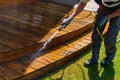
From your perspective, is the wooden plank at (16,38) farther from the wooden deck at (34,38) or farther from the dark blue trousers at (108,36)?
the dark blue trousers at (108,36)

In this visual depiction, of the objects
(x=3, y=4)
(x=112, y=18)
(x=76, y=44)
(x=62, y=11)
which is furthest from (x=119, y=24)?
(x=3, y=4)

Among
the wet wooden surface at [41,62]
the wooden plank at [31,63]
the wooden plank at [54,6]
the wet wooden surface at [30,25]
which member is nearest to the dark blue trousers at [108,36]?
the wet wooden surface at [41,62]

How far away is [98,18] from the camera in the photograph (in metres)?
4.92

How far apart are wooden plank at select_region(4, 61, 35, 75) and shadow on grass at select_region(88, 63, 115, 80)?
3.55ft

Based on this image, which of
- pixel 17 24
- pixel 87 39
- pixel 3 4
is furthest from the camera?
pixel 3 4

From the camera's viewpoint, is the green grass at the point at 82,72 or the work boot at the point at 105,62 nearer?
the green grass at the point at 82,72

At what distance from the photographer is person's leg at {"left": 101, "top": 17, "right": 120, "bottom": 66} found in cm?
485

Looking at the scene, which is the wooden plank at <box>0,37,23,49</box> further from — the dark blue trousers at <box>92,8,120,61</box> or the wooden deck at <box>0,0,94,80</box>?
the dark blue trousers at <box>92,8,120,61</box>

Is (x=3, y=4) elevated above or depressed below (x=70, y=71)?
above

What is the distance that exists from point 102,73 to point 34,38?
1.35 metres

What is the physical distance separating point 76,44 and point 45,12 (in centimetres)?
141

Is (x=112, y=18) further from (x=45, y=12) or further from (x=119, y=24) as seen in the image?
(x=45, y=12)

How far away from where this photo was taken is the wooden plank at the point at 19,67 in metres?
4.45

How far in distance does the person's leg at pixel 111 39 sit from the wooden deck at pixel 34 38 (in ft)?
1.97
